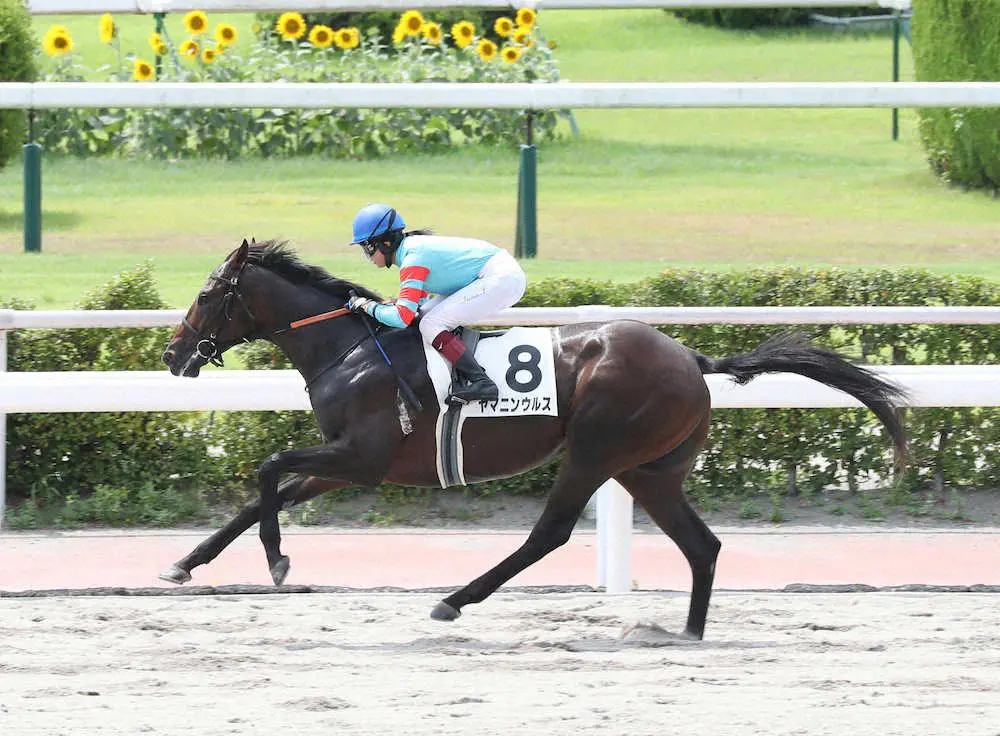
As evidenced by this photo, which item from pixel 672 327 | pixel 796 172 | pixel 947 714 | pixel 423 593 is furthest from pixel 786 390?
pixel 796 172

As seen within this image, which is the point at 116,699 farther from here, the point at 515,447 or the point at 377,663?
the point at 515,447

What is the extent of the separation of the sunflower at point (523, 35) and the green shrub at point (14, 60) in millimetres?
3800

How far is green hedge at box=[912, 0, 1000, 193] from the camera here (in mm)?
11758

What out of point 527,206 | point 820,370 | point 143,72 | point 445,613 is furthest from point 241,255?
point 143,72

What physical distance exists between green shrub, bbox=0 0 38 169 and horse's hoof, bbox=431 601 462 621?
21.7 ft

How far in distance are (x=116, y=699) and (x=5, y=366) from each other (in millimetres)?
2821

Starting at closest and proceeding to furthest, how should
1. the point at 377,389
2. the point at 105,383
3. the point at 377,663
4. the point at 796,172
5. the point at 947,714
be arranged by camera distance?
the point at 947,714
the point at 377,663
the point at 377,389
the point at 105,383
the point at 796,172

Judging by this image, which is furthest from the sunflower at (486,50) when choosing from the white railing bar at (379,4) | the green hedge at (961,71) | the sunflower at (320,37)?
the green hedge at (961,71)

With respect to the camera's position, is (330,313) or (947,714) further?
(330,313)

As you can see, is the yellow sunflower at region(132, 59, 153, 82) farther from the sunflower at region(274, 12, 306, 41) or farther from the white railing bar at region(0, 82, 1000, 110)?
the white railing bar at region(0, 82, 1000, 110)

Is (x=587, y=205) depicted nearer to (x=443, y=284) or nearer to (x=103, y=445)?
(x=103, y=445)

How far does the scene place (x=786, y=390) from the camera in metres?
6.71

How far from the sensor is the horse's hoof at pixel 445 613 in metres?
5.70

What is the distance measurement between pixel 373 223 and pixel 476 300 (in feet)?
1.49
